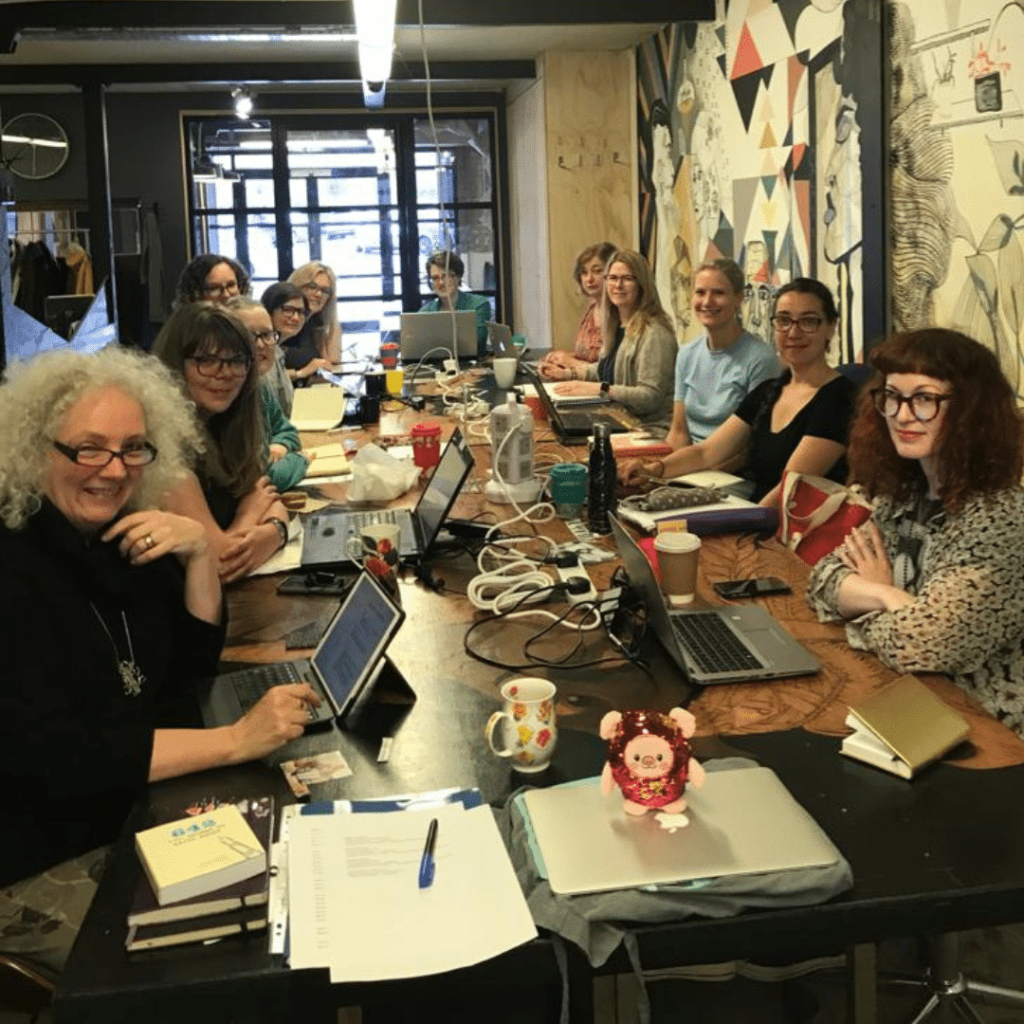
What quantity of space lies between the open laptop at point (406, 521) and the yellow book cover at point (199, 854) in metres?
1.17

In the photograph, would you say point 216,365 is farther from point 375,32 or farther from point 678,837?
point 678,837

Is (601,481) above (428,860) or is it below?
above

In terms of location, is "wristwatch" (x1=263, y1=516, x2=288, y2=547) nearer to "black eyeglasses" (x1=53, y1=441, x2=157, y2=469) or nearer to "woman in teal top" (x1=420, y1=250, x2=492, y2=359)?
"black eyeglasses" (x1=53, y1=441, x2=157, y2=469)

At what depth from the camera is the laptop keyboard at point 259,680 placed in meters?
1.85

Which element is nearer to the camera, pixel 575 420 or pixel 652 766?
pixel 652 766

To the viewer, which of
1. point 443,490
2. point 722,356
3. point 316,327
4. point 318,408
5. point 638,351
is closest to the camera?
point 443,490

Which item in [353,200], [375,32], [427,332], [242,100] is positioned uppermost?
[242,100]

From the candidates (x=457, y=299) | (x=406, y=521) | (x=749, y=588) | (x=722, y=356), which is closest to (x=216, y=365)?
(x=406, y=521)

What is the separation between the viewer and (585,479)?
2967 millimetres

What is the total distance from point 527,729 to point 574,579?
813 millimetres

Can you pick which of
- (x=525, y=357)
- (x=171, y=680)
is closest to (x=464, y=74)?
(x=525, y=357)

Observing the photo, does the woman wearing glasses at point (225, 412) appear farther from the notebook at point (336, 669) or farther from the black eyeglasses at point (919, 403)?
the black eyeglasses at point (919, 403)

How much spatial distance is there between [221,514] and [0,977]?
139cm

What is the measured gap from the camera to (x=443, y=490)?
2.60 metres
